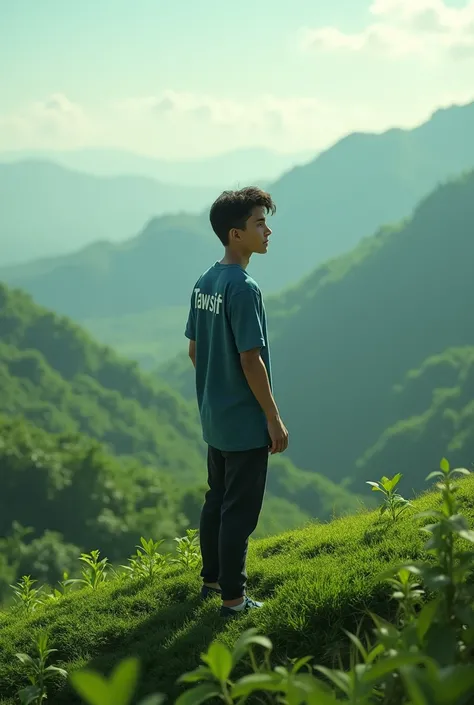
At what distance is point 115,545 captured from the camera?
157 feet

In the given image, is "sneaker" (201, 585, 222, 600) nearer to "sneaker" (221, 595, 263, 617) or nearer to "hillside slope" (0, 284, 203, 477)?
"sneaker" (221, 595, 263, 617)

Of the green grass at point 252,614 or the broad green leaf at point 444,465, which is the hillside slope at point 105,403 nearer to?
the green grass at point 252,614

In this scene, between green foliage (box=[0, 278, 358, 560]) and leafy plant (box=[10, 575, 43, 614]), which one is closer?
leafy plant (box=[10, 575, 43, 614])

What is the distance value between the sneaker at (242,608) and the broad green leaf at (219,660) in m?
2.44

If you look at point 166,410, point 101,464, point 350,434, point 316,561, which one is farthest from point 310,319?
point 316,561

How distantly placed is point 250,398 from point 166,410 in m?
100

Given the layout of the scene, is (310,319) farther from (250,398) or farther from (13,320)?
(250,398)

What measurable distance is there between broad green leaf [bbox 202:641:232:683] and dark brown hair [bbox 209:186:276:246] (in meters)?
2.68

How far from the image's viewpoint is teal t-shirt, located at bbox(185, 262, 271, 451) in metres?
3.98

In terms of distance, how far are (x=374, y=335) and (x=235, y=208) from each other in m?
135

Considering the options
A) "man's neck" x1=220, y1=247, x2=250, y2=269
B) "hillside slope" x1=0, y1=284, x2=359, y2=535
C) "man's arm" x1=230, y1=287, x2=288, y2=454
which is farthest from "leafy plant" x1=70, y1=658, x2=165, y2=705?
"hillside slope" x1=0, y1=284, x2=359, y2=535

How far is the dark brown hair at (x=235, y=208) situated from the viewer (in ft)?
13.6

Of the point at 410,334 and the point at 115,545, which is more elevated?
the point at 410,334

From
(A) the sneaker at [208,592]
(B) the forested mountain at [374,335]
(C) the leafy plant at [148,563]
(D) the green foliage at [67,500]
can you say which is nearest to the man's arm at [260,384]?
(A) the sneaker at [208,592]
